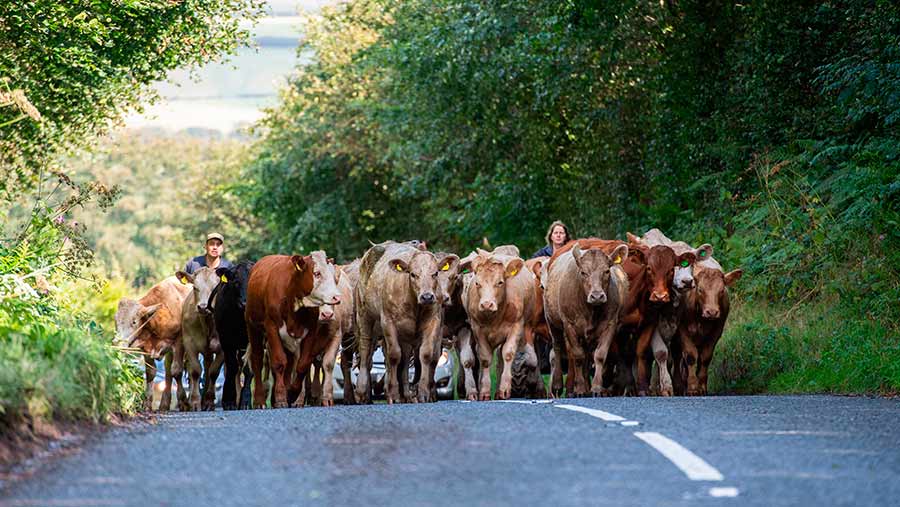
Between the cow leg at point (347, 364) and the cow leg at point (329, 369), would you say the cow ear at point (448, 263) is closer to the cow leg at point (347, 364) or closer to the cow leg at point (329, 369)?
the cow leg at point (329, 369)

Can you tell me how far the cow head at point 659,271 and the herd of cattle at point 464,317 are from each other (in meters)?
0.02

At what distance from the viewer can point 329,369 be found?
20516 millimetres

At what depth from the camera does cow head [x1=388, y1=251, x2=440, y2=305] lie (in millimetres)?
20453

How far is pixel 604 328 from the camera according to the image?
69.6 feet

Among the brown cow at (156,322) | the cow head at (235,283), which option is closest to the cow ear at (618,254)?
the cow head at (235,283)

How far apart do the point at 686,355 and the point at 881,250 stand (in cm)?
339

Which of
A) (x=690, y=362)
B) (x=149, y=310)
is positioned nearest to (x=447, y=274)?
(x=690, y=362)

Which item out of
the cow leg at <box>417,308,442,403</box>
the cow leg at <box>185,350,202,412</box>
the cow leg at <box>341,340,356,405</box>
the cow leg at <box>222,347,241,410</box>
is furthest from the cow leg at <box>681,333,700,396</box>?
the cow leg at <box>185,350,202,412</box>

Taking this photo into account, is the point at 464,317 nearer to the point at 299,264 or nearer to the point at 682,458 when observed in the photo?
the point at 299,264

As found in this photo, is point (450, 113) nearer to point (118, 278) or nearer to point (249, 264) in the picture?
point (249, 264)

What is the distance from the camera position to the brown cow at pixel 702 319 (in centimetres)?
2153

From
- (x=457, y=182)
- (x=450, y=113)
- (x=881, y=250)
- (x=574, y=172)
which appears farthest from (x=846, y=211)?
(x=457, y=182)

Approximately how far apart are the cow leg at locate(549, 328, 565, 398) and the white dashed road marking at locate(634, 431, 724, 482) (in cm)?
1125

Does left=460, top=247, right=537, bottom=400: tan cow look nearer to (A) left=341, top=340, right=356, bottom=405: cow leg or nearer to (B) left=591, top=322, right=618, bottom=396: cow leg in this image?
(B) left=591, top=322, right=618, bottom=396: cow leg
